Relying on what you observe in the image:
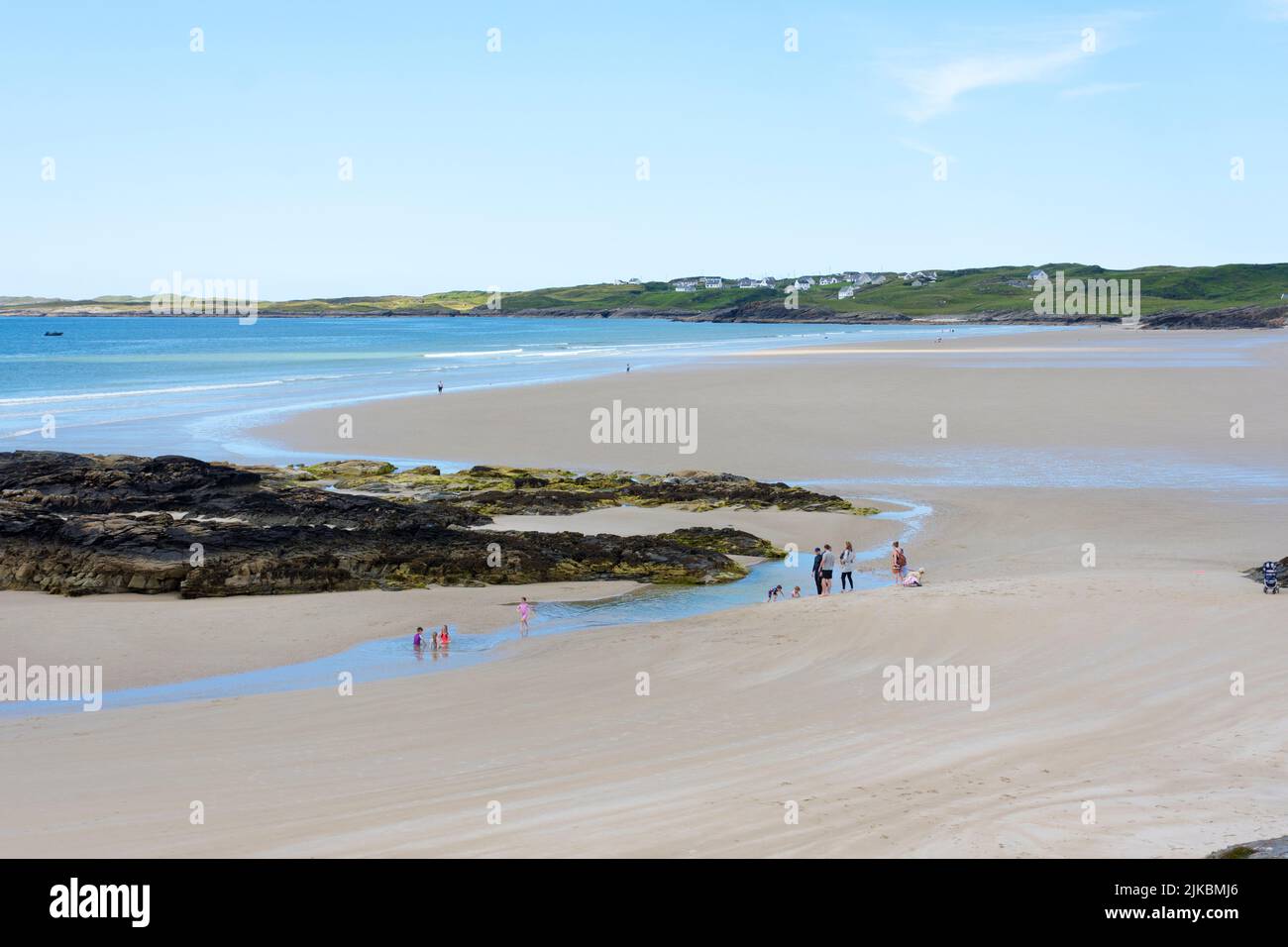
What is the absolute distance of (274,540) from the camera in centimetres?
2156

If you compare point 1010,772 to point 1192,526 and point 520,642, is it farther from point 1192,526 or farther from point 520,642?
point 1192,526

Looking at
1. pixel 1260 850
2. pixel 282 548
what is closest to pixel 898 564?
pixel 282 548

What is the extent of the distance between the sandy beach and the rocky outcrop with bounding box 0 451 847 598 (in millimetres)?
856

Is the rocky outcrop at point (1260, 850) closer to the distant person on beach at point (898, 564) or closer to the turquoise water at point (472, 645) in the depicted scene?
the turquoise water at point (472, 645)

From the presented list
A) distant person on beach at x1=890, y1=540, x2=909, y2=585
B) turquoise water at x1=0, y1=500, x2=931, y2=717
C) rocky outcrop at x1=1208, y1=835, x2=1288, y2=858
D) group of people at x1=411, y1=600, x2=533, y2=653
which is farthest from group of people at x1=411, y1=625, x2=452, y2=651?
rocky outcrop at x1=1208, y1=835, x2=1288, y2=858

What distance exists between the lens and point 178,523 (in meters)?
22.4

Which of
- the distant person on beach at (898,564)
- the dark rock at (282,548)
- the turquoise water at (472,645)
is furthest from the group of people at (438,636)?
the distant person on beach at (898,564)

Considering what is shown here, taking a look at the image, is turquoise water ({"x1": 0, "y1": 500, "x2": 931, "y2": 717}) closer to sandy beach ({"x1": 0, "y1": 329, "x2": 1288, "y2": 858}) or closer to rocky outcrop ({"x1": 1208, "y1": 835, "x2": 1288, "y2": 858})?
sandy beach ({"x1": 0, "y1": 329, "x2": 1288, "y2": 858})

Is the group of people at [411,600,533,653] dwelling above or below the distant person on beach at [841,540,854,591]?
below

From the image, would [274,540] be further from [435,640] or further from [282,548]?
[435,640]

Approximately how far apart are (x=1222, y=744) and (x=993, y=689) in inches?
114

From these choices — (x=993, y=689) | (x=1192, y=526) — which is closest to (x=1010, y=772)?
(x=993, y=689)

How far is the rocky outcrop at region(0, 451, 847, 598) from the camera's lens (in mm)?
19859

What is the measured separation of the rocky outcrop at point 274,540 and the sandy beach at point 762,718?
0.86 metres
